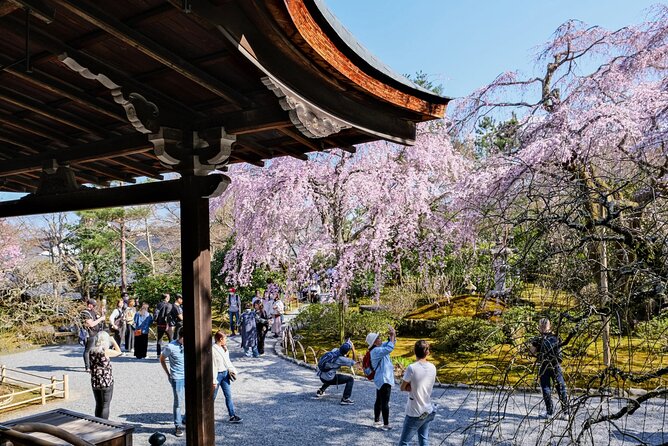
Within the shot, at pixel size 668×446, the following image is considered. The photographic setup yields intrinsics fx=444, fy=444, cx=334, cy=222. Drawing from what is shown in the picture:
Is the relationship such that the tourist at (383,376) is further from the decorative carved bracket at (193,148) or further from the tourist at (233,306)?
the tourist at (233,306)

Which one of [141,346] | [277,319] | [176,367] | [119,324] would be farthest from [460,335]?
[119,324]

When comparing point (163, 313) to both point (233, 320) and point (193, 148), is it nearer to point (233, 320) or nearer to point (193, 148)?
point (233, 320)

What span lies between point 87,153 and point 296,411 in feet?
16.4

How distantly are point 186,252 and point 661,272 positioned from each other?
258 cm

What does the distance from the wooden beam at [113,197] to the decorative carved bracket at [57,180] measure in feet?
0.15

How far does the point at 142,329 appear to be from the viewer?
10523 mm

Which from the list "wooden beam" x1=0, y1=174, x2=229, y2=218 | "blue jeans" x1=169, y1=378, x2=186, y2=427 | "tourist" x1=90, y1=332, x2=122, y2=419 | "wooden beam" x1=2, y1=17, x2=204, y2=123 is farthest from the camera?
"blue jeans" x1=169, y1=378, x2=186, y2=427

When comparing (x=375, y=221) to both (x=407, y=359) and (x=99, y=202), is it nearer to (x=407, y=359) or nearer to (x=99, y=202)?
(x=407, y=359)

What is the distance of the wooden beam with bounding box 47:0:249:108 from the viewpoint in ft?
5.68

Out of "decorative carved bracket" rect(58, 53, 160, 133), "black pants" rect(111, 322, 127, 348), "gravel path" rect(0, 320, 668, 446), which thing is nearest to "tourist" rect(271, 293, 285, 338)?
"gravel path" rect(0, 320, 668, 446)

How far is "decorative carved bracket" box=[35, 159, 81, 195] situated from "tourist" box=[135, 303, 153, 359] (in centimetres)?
740

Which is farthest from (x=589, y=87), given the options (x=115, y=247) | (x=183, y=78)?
(x=115, y=247)

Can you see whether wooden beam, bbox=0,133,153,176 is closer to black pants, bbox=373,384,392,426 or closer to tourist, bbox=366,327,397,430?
tourist, bbox=366,327,397,430

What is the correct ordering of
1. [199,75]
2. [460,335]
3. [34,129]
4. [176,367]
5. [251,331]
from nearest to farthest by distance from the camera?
[199,75] → [34,129] → [176,367] → [460,335] → [251,331]
